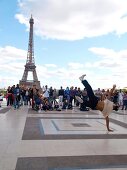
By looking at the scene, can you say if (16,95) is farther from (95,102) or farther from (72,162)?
(72,162)

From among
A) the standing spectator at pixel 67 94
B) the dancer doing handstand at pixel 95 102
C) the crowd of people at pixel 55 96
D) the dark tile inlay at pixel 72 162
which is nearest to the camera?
the dark tile inlay at pixel 72 162

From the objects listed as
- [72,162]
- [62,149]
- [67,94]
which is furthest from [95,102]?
[67,94]

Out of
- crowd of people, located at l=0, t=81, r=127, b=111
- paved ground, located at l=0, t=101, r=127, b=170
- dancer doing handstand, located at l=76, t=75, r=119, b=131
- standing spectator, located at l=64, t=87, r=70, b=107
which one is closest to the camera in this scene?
paved ground, located at l=0, t=101, r=127, b=170

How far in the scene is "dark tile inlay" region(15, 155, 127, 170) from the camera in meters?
6.29

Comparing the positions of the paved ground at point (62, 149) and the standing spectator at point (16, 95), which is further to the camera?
the standing spectator at point (16, 95)

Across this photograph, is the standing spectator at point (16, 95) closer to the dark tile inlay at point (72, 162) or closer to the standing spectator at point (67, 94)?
the standing spectator at point (67, 94)

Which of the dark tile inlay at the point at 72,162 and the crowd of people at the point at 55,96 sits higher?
the crowd of people at the point at 55,96

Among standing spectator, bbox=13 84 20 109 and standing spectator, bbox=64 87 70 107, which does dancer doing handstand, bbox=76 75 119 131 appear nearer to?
standing spectator, bbox=13 84 20 109

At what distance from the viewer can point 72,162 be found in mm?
6680

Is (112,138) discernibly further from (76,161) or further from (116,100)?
(116,100)

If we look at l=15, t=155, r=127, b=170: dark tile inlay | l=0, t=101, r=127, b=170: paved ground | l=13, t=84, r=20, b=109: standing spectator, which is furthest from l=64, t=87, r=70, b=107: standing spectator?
l=15, t=155, r=127, b=170: dark tile inlay

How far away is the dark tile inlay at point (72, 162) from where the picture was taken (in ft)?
20.6

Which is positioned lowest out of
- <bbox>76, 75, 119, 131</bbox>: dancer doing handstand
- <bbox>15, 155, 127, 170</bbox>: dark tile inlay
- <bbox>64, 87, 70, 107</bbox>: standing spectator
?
<bbox>15, 155, 127, 170</bbox>: dark tile inlay

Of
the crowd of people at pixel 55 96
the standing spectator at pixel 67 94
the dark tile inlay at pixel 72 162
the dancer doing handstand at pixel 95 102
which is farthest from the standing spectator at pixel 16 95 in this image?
the dark tile inlay at pixel 72 162
